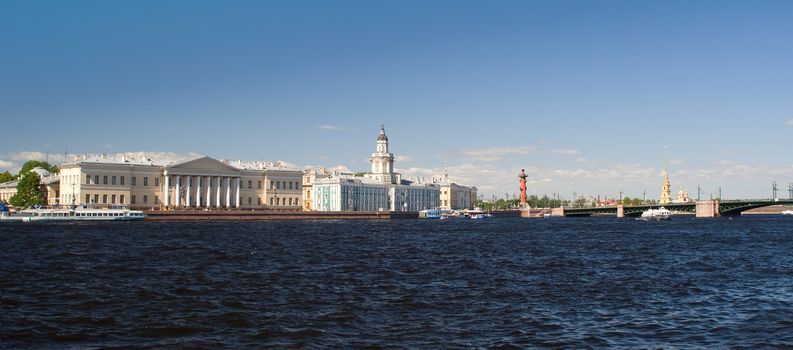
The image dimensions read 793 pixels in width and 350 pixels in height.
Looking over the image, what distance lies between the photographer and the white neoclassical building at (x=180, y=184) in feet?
334

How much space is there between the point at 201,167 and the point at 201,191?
356 centimetres

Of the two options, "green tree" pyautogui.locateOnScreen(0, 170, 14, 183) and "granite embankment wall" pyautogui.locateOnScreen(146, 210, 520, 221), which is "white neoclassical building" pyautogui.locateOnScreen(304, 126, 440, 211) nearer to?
"granite embankment wall" pyautogui.locateOnScreen(146, 210, 520, 221)

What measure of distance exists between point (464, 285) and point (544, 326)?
6.45 metres

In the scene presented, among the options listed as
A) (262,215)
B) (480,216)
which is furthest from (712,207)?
(262,215)

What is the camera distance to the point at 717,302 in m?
18.1

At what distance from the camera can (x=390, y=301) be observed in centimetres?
1791

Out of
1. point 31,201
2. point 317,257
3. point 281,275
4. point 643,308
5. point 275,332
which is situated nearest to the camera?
point 275,332

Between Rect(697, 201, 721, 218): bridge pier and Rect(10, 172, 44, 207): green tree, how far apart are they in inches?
3486

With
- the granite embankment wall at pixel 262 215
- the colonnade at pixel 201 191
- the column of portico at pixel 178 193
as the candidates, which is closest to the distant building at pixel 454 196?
the granite embankment wall at pixel 262 215

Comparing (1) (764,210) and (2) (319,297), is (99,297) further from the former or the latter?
(1) (764,210)

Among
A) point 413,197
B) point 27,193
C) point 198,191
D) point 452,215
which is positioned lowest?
point 452,215

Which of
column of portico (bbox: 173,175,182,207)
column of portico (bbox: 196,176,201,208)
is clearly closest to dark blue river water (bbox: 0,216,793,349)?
column of portico (bbox: 173,175,182,207)

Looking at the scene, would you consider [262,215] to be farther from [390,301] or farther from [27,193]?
[390,301]

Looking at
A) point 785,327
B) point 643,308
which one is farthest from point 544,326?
point 785,327
